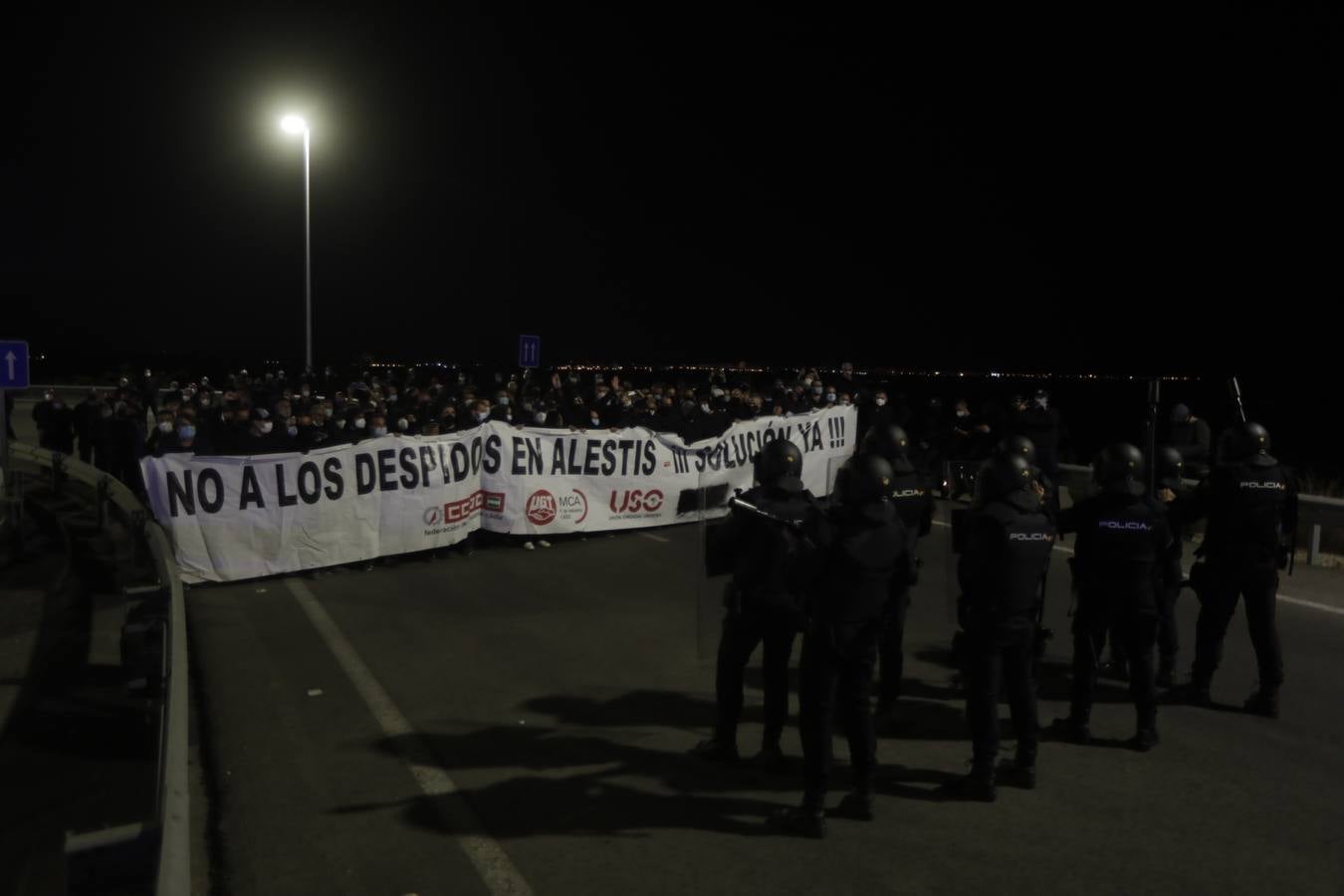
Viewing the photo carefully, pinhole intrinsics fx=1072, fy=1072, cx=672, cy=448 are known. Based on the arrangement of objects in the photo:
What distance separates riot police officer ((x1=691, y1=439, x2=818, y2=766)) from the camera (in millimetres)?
5730

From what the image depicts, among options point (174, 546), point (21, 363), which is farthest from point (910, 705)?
point (21, 363)

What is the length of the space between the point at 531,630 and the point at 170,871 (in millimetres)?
5839

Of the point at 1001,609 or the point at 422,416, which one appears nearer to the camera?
the point at 1001,609

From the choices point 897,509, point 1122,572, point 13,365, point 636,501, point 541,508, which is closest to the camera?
point 1122,572

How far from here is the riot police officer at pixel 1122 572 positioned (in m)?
6.16

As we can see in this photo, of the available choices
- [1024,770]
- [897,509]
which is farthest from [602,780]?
[897,509]

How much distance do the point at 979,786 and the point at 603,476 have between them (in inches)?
334

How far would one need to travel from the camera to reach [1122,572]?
6.18 metres

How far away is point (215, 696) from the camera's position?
7180 mm

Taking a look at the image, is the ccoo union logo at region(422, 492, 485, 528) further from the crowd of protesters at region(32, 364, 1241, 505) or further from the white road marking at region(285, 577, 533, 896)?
the white road marking at region(285, 577, 533, 896)

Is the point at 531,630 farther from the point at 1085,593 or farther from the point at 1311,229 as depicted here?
the point at 1311,229

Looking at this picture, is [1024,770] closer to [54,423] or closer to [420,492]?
[420,492]

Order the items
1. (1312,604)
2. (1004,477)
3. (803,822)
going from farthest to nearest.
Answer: (1312,604) < (1004,477) < (803,822)

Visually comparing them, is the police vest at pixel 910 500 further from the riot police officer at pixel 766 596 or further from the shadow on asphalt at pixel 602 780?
the riot police officer at pixel 766 596
